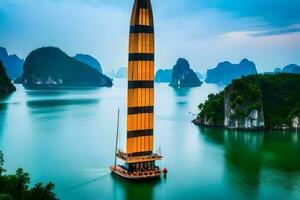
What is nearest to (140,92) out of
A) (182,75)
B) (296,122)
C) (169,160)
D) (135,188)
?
(135,188)

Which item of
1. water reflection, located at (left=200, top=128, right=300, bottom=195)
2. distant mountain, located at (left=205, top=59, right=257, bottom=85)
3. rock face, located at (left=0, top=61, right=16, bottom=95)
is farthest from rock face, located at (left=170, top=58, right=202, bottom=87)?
water reflection, located at (left=200, top=128, right=300, bottom=195)

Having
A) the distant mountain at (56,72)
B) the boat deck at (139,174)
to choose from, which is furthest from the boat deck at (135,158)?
the distant mountain at (56,72)

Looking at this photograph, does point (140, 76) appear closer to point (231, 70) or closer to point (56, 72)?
point (56, 72)

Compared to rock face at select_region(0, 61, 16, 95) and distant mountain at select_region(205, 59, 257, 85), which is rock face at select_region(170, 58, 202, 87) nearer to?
distant mountain at select_region(205, 59, 257, 85)

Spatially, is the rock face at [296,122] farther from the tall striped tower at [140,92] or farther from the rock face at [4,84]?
the rock face at [4,84]

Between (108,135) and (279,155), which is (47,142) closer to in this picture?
(108,135)
